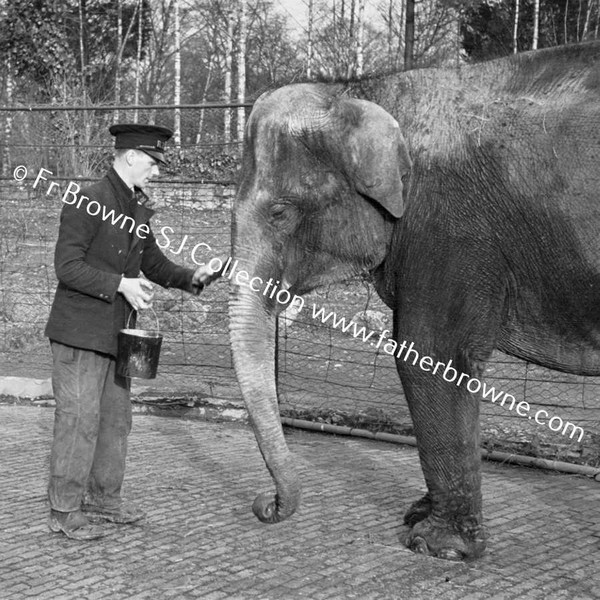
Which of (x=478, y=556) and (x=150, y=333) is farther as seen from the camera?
(x=150, y=333)

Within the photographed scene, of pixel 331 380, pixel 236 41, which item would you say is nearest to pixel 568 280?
pixel 331 380

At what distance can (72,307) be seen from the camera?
584cm

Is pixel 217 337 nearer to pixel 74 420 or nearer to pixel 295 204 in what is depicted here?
pixel 74 420

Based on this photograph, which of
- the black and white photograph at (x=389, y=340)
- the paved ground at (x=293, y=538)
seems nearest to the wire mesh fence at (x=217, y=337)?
the paved ground at (x=293, y=538)

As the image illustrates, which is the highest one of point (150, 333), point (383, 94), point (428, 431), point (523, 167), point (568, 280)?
point (383, 94)

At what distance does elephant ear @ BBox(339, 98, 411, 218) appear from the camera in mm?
5168

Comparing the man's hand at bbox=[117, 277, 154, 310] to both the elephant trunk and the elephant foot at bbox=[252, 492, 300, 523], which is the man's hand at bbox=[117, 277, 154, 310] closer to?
the elephant trunk

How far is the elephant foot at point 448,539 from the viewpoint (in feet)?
18.1

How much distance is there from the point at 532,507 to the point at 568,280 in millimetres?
1865

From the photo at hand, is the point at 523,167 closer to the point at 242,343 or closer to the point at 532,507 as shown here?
the point at 242,343

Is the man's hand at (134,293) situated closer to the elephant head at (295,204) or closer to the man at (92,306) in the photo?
the man at (92,306)

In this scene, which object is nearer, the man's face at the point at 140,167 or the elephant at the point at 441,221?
the elephant at the point at 441,221

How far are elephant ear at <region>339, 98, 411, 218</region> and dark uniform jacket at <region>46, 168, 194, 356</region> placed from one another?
4.66 ft

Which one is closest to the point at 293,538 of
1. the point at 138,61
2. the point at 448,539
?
the point at 448,539
